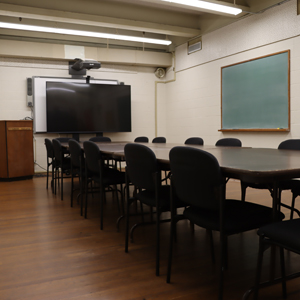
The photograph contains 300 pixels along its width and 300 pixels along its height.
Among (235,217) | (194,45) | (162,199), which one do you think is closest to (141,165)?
(162,199)

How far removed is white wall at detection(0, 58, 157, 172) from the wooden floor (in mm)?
4013

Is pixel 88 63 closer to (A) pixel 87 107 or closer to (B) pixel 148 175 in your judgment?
(A) pixel 87 107

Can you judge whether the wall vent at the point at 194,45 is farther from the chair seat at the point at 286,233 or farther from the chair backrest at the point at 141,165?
the chair seat at the point at 286,233

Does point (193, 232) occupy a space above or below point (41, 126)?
below

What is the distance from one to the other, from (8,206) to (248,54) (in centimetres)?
460

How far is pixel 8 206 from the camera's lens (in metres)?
4.00

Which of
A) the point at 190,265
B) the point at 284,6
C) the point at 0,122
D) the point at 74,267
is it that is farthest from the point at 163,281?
the point at 0,122

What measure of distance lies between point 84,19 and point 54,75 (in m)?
1.93

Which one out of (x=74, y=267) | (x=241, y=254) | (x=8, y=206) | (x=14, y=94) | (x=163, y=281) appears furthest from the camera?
(x=14, y=94)

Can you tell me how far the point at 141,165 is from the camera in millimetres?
2174

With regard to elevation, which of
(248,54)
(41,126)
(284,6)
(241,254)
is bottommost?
(241,254)

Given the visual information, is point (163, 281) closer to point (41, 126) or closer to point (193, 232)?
point (193, 232)

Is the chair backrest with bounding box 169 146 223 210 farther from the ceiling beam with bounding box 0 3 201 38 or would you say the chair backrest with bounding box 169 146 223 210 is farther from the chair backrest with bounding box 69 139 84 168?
the ceiling beam with bounding box 0 3 201 38

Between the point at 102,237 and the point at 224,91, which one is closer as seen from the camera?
the point at 102,237
